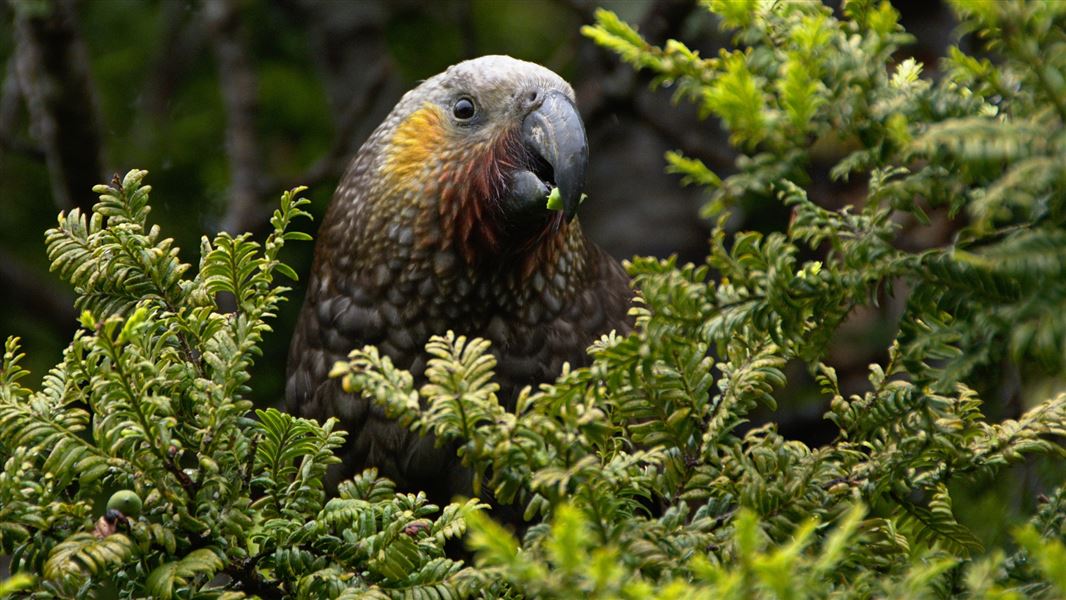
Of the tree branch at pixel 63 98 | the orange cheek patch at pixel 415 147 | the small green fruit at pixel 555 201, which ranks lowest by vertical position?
the small green fruit at pixel 555 201

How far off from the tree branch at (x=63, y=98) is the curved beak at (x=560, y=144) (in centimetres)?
172

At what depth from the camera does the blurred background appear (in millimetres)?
4039

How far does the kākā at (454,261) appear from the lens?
293 cm

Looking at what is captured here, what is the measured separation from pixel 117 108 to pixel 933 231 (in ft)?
12.8

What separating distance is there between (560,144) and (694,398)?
1.27 m

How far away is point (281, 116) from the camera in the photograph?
5629 mm

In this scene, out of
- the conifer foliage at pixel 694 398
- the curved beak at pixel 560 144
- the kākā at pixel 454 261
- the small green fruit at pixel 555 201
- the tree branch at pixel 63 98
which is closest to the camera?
the conifer foliage at pixel 694 398

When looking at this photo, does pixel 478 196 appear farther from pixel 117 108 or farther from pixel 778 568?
pixel 117 108

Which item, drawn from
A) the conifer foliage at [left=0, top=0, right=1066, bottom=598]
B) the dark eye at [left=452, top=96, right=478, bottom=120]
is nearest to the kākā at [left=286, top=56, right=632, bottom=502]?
the dark eye at [left=452, top=96, right=478, bottom=120]

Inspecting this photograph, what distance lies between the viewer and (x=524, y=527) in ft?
9.37

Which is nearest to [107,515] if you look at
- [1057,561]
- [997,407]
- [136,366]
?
[136,366]

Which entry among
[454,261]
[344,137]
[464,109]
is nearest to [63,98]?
[344,137]

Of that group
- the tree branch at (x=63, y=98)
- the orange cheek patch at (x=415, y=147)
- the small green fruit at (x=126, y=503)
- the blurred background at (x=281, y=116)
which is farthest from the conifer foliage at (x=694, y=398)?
the tree branch at (x=63, y=98)

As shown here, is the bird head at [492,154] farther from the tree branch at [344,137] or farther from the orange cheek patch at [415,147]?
the tree branch at [344,137]
